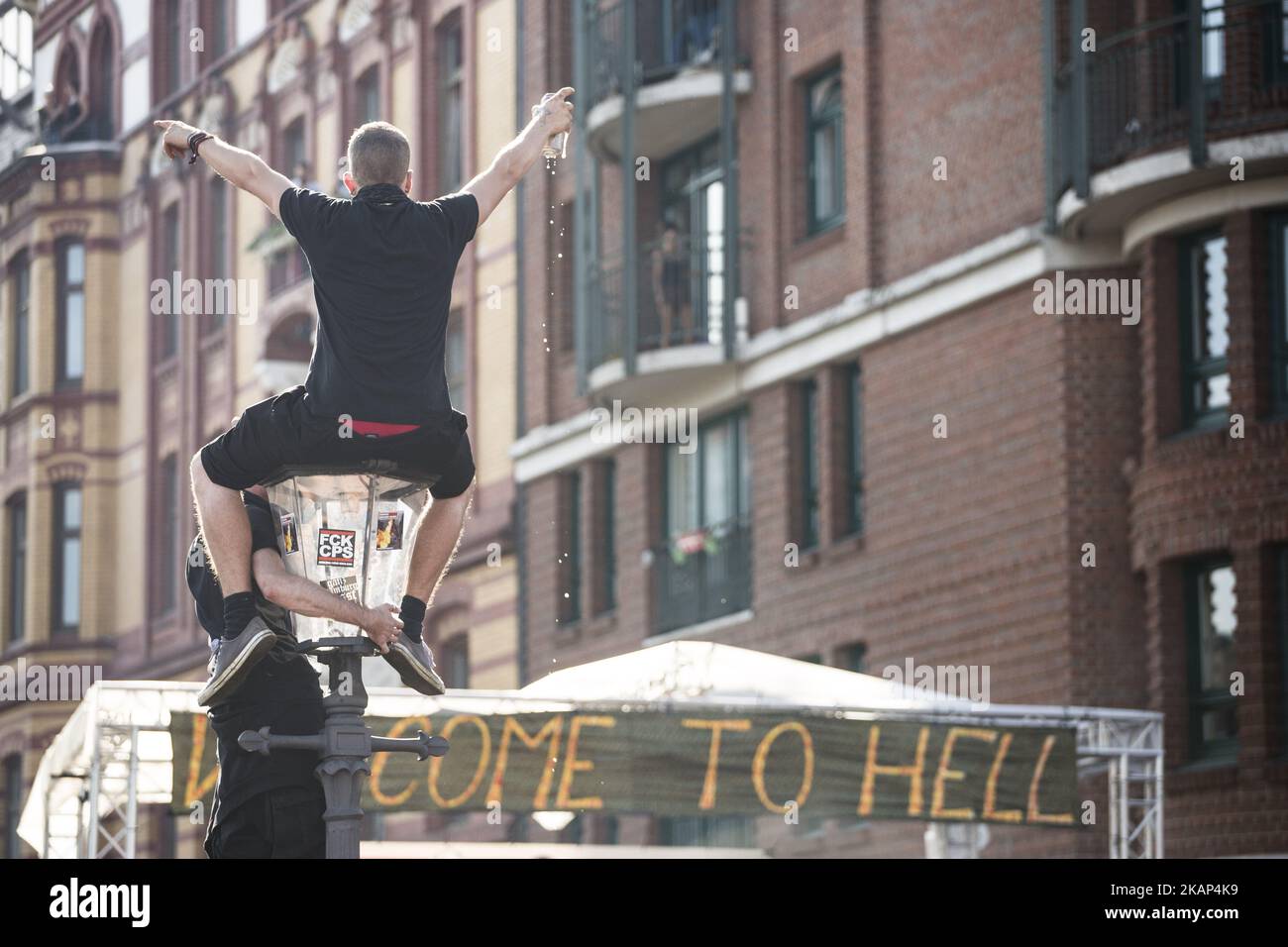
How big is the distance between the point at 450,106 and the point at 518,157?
3119 cm

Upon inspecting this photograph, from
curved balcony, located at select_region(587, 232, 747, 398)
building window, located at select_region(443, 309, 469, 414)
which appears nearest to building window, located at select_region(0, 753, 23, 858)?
building window, located at select_region(443, 309, 469, 414)

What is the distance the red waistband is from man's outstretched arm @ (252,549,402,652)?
1.43ft

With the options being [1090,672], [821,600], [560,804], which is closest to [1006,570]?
[1090,672]

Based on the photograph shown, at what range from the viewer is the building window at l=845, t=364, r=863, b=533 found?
1174 inches

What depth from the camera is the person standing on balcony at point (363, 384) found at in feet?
24.2

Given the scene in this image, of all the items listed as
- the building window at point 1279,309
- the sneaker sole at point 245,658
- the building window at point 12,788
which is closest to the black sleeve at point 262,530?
the sneaker sole at point 245,658

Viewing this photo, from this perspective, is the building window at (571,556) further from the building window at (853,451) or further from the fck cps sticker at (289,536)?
the fck cps sticker at (289,536)

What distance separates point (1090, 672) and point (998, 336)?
360cm

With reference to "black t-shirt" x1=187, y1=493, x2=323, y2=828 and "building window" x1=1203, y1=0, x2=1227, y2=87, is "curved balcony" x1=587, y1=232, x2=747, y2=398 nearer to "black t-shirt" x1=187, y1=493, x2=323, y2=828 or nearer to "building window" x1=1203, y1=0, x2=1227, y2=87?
"building window" x1=1203, y1=0, x2=1227, y2=87

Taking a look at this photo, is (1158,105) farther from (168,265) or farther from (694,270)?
(168,265)

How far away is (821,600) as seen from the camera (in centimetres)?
2962

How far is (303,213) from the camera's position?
7.50 metres

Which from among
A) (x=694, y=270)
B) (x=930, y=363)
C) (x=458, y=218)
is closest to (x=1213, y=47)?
(x=930, y=363)

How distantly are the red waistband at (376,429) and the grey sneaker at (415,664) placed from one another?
A: 577mm
